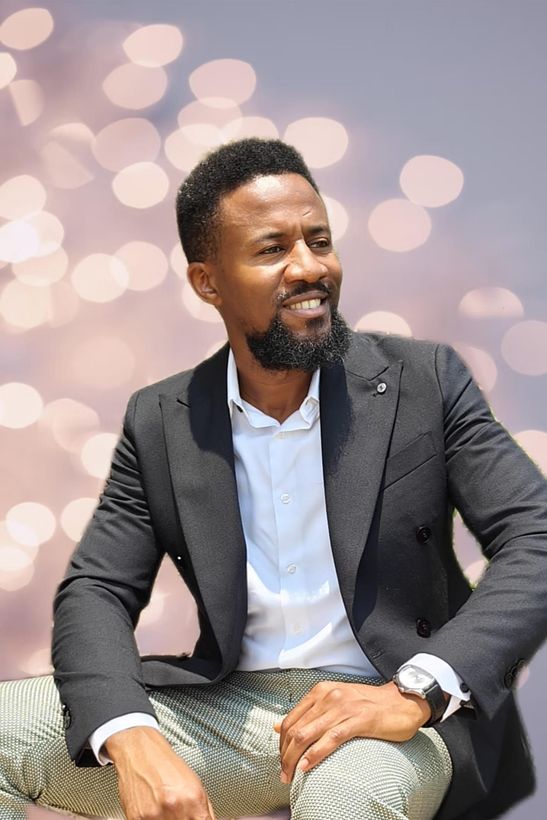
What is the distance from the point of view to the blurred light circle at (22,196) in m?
3.02

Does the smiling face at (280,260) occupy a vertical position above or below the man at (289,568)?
above

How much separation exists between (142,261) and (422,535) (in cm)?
127

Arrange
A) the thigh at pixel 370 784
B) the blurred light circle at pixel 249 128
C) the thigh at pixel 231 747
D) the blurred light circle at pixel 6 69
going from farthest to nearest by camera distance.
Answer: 1. the blurred light circle at pixel 6 69
2. the blurred light circle at pixel 249 128
3. the thigh at pixel 231 747
4. the thigh at pixel 370 784

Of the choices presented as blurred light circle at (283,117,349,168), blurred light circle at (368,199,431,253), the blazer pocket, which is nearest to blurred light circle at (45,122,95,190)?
blurred light circle at (283,117,349,168)

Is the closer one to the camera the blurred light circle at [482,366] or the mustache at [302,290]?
the mustache at [302,290]

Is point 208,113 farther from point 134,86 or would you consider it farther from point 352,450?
point 352,450

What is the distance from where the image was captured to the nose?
2131 mm

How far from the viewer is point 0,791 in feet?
6.29

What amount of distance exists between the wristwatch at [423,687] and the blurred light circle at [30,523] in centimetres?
139

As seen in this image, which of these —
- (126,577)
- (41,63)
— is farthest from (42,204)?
(126,577)

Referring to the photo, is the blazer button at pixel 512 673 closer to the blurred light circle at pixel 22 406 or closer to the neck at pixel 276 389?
the neck at pixel 276 389

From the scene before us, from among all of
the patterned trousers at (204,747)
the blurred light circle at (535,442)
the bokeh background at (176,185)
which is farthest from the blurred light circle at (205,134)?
the patterned trousers at (204,747)

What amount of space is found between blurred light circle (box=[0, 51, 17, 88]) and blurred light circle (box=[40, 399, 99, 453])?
0.87 m

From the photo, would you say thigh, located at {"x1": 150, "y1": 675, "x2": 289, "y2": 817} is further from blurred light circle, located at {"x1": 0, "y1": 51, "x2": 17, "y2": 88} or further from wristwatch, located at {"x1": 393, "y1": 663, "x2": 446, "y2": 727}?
blurred light circle, located at {"x1": 0, "y1": 51, "x2": 17, "y2": 88}
